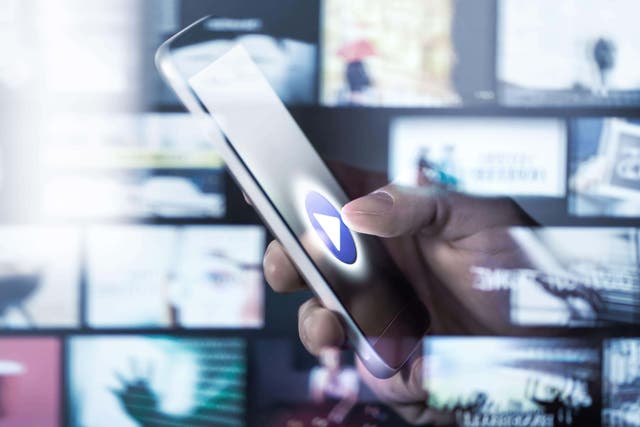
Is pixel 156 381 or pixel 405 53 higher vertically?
pixel 405 53

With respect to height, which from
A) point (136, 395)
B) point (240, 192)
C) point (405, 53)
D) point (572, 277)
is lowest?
point (136, 395)

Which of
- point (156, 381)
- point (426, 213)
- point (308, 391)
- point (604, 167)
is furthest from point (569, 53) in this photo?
point (156, 381)

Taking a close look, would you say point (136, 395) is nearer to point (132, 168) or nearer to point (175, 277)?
point (175, 277)

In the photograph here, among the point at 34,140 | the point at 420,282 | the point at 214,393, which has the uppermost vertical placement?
the point at 34,140

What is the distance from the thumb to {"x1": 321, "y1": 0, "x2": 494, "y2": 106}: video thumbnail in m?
0.13

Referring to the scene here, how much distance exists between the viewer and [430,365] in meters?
0.88

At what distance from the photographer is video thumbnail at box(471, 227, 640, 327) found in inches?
34.3

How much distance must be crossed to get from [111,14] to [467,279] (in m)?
0.64

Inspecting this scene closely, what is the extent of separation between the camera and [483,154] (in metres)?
0.85

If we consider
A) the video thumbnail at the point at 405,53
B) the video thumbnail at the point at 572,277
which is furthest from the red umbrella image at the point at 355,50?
the video thumbnail at the point at 572,277

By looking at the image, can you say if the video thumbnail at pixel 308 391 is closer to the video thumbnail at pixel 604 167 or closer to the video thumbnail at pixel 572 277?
the video thumbnail at pixel 572 277

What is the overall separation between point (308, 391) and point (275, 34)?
52 cm

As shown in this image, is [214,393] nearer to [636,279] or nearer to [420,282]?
[420,282]

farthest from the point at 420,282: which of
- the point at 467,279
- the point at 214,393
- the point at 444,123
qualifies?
the point at 214,393
